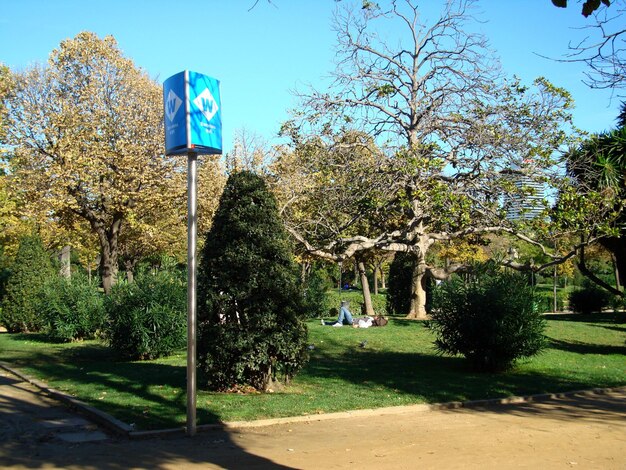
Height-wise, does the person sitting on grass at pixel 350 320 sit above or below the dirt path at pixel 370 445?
above

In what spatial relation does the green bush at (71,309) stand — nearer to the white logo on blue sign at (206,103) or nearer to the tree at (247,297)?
the tree at (247,297)

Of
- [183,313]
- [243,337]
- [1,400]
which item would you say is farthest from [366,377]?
[1,400]

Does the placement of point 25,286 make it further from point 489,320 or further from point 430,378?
point 489,320

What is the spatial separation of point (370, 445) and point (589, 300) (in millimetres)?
28459

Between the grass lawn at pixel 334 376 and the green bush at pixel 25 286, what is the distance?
1970 millimetres

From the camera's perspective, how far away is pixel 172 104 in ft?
25.0

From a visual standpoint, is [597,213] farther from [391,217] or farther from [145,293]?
[145,293]

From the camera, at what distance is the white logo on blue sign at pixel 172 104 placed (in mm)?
7516

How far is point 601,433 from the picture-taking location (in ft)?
26.1

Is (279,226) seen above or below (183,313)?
above

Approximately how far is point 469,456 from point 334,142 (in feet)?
47.6

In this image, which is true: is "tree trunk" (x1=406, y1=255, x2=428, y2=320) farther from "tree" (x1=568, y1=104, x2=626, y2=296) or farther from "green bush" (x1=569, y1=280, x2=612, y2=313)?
"green bush" (x1=569, y1=280, x2=612, y2=313)

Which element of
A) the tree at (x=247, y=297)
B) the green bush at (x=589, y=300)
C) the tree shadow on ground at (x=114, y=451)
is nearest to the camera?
the tree shadow on ground at (x=114, y=451)

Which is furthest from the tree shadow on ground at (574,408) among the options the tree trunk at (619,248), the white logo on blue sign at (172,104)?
the tree trunk at (619,248)
